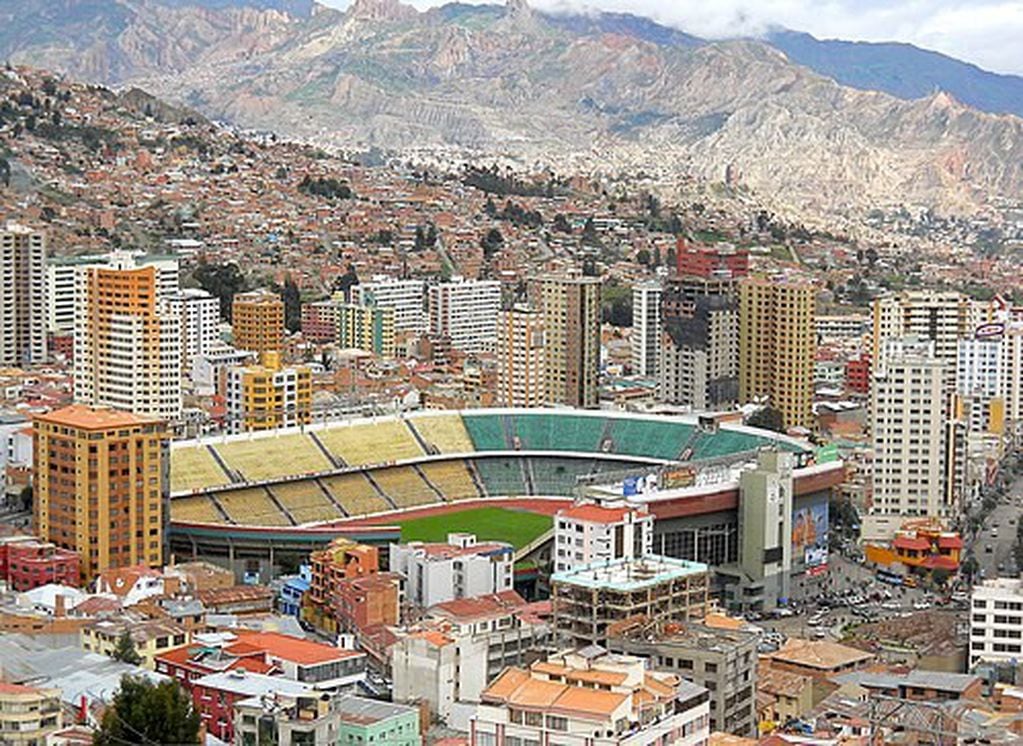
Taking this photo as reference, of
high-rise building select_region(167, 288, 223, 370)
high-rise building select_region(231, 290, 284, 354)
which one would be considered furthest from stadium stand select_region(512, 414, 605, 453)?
high-rise building select_region(231, 290, 284, 354)

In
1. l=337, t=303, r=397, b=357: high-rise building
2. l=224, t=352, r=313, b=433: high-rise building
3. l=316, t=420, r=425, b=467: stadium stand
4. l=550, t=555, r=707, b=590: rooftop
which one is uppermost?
l=337, t=303, r=397, b=357: high-rise building

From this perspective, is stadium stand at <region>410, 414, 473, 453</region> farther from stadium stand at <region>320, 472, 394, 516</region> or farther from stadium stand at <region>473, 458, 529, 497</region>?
stadium stand at <region>320, 472, 394, 516</region>

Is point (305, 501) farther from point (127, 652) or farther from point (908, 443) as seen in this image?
point (127, 652)

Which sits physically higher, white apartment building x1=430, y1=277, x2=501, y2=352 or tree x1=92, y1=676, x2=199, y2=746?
white apartment building x1=430, y1=277, x2=501, y2=352

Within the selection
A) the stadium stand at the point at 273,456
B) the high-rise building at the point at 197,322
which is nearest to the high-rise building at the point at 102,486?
the stadium stand at the point at 273,456

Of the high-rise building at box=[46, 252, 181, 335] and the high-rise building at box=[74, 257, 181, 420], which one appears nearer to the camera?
the high-rise building at box=[74, 257, 181, 420]

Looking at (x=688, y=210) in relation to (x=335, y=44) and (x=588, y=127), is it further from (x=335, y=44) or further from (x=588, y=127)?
(x=335, y=44)

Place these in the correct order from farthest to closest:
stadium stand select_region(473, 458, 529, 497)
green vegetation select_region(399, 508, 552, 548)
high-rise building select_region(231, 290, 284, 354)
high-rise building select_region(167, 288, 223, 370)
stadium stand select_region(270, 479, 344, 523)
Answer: high-rise building select_region(231, 290, 284, 354) → high-rise building select_region(167, 288, 223, 370) → stadium stand select_region(473, 458, 529, 497) → stadium stand select_region(270, 479, 344, 523) → green vegetation select_region(399, 508, 552, 548)
